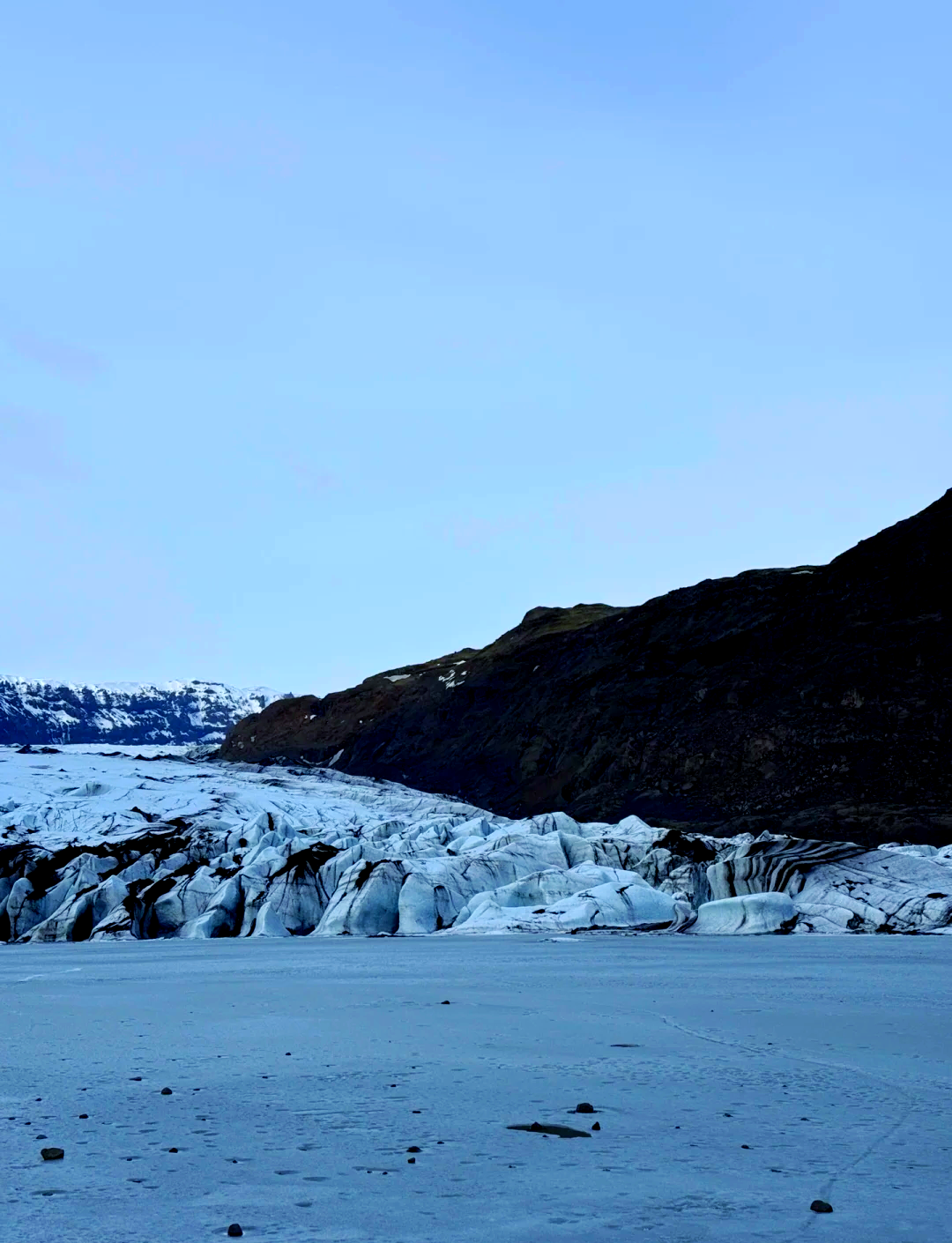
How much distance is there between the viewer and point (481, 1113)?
4.66 m

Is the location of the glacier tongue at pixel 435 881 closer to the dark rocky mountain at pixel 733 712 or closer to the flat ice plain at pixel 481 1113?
the flat ice plain at pixel 481 1113

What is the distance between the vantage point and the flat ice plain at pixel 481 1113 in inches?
126

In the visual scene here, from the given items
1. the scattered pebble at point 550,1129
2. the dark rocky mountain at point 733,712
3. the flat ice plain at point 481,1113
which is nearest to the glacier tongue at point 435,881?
the flat ice plain at point 481,1113

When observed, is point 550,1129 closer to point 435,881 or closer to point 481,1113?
point 481,1113

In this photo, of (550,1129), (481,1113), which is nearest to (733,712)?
(481,1113)

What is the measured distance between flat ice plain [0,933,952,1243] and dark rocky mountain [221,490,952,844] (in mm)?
39990

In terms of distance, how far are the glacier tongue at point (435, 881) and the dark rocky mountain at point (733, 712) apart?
21445mm

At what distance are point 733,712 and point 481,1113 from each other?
58960 millimetres

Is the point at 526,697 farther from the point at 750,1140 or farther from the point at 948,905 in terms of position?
the point at 750,1140

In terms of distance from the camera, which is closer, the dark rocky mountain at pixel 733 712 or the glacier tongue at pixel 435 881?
the glacier tongue at pixel 435 881

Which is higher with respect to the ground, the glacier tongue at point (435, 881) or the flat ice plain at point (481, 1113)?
the flat ice plain at point (481, 1113)

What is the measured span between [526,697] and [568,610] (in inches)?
768

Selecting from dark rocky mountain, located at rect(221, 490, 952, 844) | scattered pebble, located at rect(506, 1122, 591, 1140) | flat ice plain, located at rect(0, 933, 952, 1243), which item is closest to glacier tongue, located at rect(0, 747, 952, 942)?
flat ice plain, located at rect(0, 933, 952, 1243)

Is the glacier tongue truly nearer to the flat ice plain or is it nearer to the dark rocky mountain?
the flat ice plain
